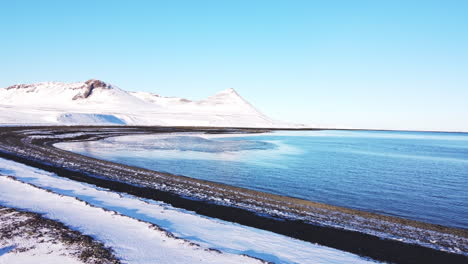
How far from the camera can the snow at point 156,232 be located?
291 inches

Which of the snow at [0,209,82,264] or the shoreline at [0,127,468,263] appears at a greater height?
the snow at [0,209,82,264]

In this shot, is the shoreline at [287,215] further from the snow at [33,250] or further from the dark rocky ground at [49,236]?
the snow at [33,250]

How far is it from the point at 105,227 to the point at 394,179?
2178 cm

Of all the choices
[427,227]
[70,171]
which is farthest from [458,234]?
[70,171]

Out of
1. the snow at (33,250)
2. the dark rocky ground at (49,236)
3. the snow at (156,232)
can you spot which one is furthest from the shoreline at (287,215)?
the snow at (33,250)

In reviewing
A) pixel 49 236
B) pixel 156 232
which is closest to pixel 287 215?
pixel 156 232

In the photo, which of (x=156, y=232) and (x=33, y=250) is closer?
(x=33, y=250)

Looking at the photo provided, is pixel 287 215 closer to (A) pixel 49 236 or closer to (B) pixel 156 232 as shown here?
(B) pixel 156 232

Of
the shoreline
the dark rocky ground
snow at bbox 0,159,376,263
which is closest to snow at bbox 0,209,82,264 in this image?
the dark rocky ground

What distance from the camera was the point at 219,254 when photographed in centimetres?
741

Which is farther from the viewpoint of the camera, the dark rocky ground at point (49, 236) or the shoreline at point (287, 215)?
the shoreline at point (287, 215)

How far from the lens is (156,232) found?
8500 millimetres

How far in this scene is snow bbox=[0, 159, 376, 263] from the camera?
7379 millimetres

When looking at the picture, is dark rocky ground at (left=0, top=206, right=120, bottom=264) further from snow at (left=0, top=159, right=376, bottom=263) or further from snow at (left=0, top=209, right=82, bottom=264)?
snow at (left=0, top=159, right=376, bottom=263)
